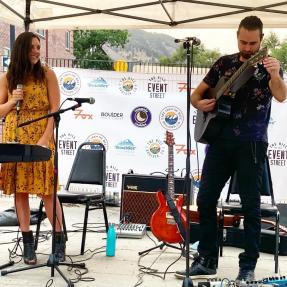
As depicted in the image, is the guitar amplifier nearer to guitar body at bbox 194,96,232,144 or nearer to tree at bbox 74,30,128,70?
guitar body at bbox 194,96,232,144

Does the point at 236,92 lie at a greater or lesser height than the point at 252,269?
greater

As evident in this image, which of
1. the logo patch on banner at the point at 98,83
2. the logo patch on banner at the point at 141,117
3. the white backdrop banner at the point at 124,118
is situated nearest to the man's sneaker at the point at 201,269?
the white backdrop banner at the point at 124,118

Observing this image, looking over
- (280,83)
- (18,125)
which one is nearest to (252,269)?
(280,83)

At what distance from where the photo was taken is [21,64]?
3.42 m

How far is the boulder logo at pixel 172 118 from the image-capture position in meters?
6.28

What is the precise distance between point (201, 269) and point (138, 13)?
3235 millimetres

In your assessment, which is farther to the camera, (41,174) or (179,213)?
(179,213)

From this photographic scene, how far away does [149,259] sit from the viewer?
3910 millimetres

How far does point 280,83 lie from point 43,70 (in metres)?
1.74

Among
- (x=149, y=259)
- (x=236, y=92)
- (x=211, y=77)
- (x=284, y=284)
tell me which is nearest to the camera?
(x=284, y=284)

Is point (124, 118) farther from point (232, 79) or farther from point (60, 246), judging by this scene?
point (232, 79)

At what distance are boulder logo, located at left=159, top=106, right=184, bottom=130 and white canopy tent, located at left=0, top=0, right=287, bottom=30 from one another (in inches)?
46.3

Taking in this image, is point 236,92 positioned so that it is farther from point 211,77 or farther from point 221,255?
point 221,255

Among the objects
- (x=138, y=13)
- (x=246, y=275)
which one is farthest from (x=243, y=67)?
(x=138, y=13)
